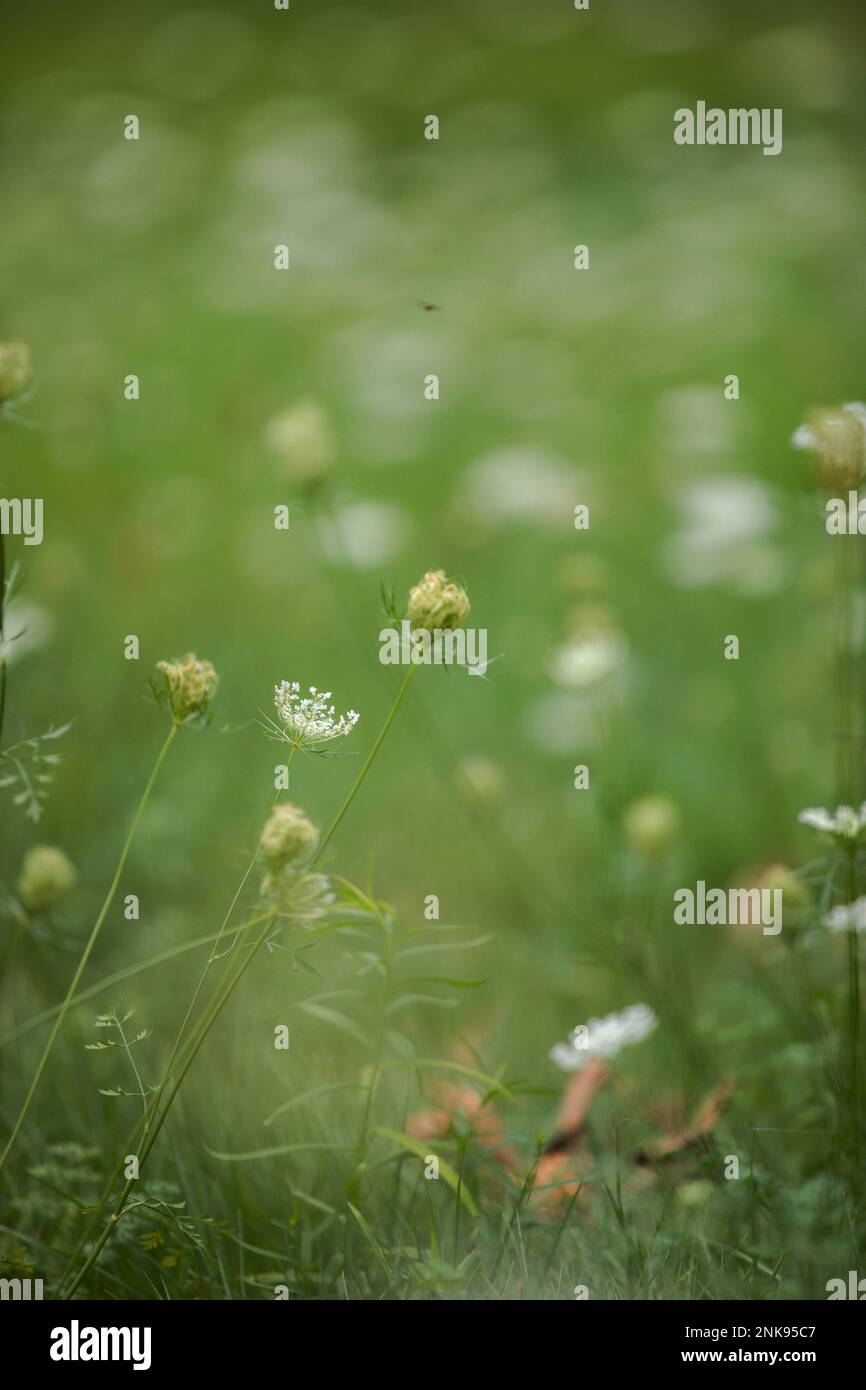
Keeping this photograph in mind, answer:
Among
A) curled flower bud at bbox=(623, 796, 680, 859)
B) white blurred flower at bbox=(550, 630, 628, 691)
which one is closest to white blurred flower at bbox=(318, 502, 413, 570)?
white blurred flower at bbox=(550, 630, 628, 691)

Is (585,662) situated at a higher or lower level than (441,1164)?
higher

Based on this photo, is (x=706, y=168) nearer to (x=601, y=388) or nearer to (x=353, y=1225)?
(x=601, y=388)

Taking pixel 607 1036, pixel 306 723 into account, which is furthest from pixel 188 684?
pixel 607 1036

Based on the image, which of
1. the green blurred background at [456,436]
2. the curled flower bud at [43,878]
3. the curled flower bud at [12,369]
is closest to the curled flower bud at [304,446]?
the green blurred background at [456,436]

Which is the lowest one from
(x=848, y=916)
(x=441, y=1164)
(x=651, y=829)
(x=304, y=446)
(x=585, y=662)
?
(x=441, y=1164)

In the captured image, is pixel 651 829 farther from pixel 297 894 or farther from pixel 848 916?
pixel 297 894

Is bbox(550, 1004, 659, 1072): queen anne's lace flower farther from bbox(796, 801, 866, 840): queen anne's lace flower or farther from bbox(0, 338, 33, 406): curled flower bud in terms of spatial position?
bbox(0, 338, 33, 406): curled flower bud
